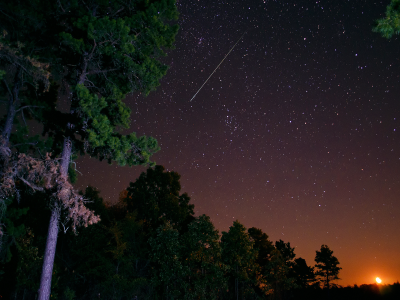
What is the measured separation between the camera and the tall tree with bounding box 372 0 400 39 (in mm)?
6431

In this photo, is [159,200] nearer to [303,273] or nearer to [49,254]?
[49,254]

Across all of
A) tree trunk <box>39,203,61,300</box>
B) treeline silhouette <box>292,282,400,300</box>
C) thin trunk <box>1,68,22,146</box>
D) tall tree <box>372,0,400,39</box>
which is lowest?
treeline silhouette <box>292,282,400,300</box>

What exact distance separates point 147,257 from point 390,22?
29509 millimetres

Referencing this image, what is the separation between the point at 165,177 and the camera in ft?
118

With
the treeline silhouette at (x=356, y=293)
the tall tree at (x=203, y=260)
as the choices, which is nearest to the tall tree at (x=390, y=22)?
the tall tree at (x=203, y=260)

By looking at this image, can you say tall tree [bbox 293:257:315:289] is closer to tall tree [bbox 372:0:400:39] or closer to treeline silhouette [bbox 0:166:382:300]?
treeline silhouette [bbox 0:166:382:300]

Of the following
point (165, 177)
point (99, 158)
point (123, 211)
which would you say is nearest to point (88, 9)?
point (99, 158)

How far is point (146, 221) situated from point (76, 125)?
25.5 m

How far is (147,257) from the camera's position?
1216 inches

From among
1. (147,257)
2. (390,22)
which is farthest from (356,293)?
(390,22)

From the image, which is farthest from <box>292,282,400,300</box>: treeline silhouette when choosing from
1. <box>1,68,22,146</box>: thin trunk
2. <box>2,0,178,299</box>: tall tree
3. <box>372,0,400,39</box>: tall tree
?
<box>1,68,22,146</box>: thin trunk

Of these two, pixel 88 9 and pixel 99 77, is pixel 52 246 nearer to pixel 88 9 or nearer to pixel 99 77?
pixel 99 77

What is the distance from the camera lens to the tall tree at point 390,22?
6431mm

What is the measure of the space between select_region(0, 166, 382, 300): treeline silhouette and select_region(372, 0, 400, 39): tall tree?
17.8 meters
